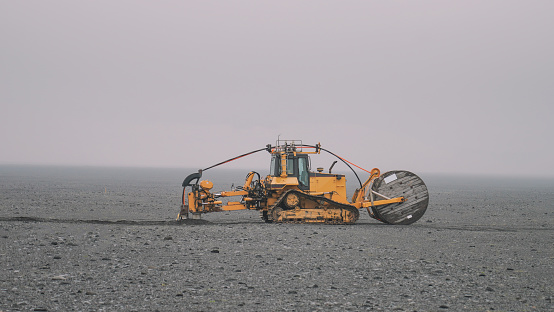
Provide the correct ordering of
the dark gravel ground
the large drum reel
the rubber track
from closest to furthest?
the dark gravel ground < the rubber track < the large drum reel

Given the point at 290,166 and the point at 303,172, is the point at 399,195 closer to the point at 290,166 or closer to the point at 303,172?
the point at 303,172

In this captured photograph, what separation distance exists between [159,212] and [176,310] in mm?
19638

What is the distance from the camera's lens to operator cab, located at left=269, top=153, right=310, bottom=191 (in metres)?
20.6

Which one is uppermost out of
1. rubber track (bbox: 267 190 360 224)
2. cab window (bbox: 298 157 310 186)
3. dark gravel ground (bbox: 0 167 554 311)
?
cab window (bbox: 298 157 310 186)

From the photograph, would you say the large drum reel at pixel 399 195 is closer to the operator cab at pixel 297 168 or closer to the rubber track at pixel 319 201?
the rubber track at pixel 319 201

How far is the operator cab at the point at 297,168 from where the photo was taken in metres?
20.6

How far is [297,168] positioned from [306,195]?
126cm

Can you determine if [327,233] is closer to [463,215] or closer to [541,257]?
[541,257]

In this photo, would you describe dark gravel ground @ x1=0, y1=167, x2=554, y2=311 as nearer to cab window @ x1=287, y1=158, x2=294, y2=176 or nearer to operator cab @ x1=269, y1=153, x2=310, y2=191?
operator cab @ x1=269, y1=153, x2=310, y2=191

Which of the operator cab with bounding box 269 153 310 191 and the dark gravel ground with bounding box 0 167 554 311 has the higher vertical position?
the operator cab with bounding box 269 153 310 191

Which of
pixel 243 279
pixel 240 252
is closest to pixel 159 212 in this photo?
pixel 240 252

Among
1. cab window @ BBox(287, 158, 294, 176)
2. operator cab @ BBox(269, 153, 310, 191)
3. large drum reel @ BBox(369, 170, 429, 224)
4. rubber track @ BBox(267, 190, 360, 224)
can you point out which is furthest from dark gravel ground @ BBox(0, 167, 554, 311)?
cab window @ BBox(287, 158, 294, 176)

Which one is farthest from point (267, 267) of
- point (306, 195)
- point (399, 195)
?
point (399, 195)

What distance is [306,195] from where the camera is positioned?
1995cm
